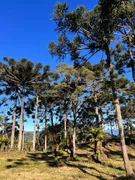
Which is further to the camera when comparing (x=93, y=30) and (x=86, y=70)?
(x=86, y=70)

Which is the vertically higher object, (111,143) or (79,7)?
(79,7)

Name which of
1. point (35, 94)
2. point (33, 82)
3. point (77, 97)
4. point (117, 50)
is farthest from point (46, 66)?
point (117, 50)

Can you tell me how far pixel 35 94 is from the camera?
28188mm

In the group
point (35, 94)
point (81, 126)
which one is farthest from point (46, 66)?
point (81, 126)

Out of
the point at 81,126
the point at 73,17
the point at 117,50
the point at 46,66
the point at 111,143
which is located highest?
the point at 46,66

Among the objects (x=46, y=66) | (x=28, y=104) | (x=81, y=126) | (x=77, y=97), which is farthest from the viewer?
(x=81, y=126)

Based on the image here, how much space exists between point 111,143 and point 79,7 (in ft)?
76.6

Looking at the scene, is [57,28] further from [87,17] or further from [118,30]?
[118,30]

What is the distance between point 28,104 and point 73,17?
2202 cm

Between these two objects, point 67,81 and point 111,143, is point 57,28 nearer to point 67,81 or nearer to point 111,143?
point 67,81

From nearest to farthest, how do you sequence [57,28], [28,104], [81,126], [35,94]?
1. [57,28]
2. [35,94]
3. [28,104]
4. [81,126]

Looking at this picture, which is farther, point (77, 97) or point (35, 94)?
point (35, 94)

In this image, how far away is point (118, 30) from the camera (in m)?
11.2

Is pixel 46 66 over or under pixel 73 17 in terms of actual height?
over
